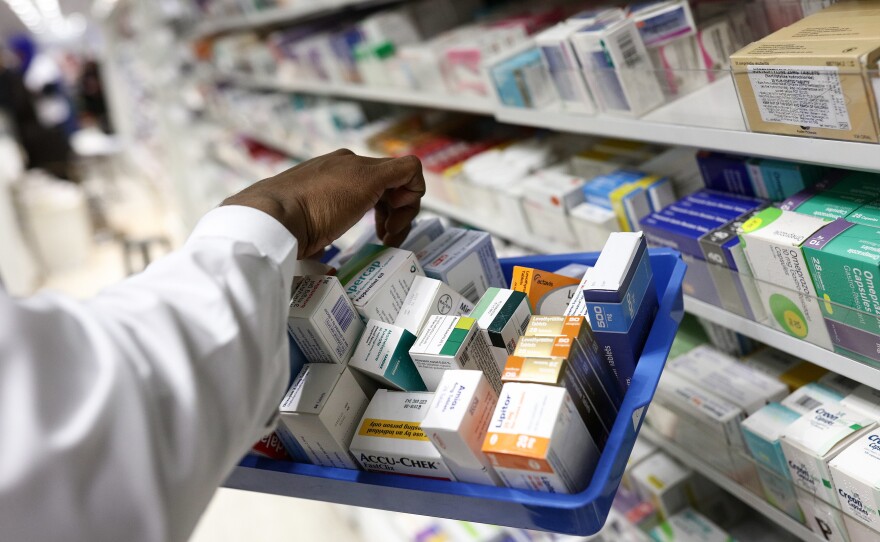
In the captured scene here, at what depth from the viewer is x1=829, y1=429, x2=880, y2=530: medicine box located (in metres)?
1.13

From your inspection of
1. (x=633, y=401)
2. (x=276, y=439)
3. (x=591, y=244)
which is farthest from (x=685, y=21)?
(x=276, y=439)

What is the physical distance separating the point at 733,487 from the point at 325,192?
3.55 feet

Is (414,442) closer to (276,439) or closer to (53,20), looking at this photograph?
(276,439)

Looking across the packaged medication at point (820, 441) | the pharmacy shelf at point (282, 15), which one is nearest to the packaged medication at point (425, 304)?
the packaged medication at point (820, 441)

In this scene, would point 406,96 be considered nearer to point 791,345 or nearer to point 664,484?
point 664,484

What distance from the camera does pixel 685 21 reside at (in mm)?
1424

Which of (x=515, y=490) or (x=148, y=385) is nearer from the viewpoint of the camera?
(x=148, y=385)

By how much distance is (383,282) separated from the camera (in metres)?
1.20

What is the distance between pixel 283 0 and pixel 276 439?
2.60 metres

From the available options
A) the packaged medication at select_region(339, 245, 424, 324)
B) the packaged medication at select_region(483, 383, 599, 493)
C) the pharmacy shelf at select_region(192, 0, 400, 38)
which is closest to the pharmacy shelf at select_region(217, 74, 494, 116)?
the pharmacy shelf at select_region(192, 0, 400, 38)

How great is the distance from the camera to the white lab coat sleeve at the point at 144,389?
0.73 meters

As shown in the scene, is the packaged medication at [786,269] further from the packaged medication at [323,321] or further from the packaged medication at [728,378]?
the packaged medication at [323,321]

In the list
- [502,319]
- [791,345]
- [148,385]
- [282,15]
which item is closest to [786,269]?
[791,345]

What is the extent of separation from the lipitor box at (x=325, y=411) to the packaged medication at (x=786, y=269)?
0.71 meters
